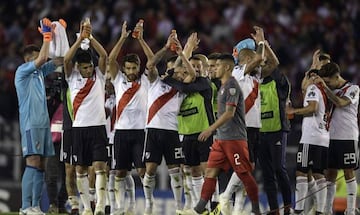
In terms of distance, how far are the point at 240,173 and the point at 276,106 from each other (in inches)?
85.6

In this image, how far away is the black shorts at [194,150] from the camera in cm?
1983

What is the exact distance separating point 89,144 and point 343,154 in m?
4.02

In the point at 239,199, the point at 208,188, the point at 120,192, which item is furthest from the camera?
the point at 120,192

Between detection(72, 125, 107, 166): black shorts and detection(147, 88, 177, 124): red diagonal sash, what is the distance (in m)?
0.79

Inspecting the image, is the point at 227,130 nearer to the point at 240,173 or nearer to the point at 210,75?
the point at 240,173

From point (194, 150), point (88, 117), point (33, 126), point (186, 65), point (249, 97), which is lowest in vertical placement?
point (194, 150)

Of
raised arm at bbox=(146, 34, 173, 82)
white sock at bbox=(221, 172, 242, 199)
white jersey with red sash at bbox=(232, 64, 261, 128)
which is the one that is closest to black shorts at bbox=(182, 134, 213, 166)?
white jersey with red sash at bbox=(232, 64, 261, 128)

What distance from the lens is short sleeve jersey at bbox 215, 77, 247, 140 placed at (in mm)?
18031

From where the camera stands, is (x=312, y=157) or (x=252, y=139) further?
(x=312, y=157)

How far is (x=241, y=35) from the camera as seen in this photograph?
29.3 metres

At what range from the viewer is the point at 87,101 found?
19547mm

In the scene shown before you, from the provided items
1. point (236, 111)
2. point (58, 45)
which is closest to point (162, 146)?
point (236, 111)

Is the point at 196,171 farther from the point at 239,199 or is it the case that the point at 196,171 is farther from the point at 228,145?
the point at 228,145

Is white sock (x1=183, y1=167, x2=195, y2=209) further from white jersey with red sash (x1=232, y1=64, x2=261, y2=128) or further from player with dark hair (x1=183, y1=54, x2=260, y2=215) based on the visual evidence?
player with dark hair (x1=183, y1=54, x2=260, y2=215)
